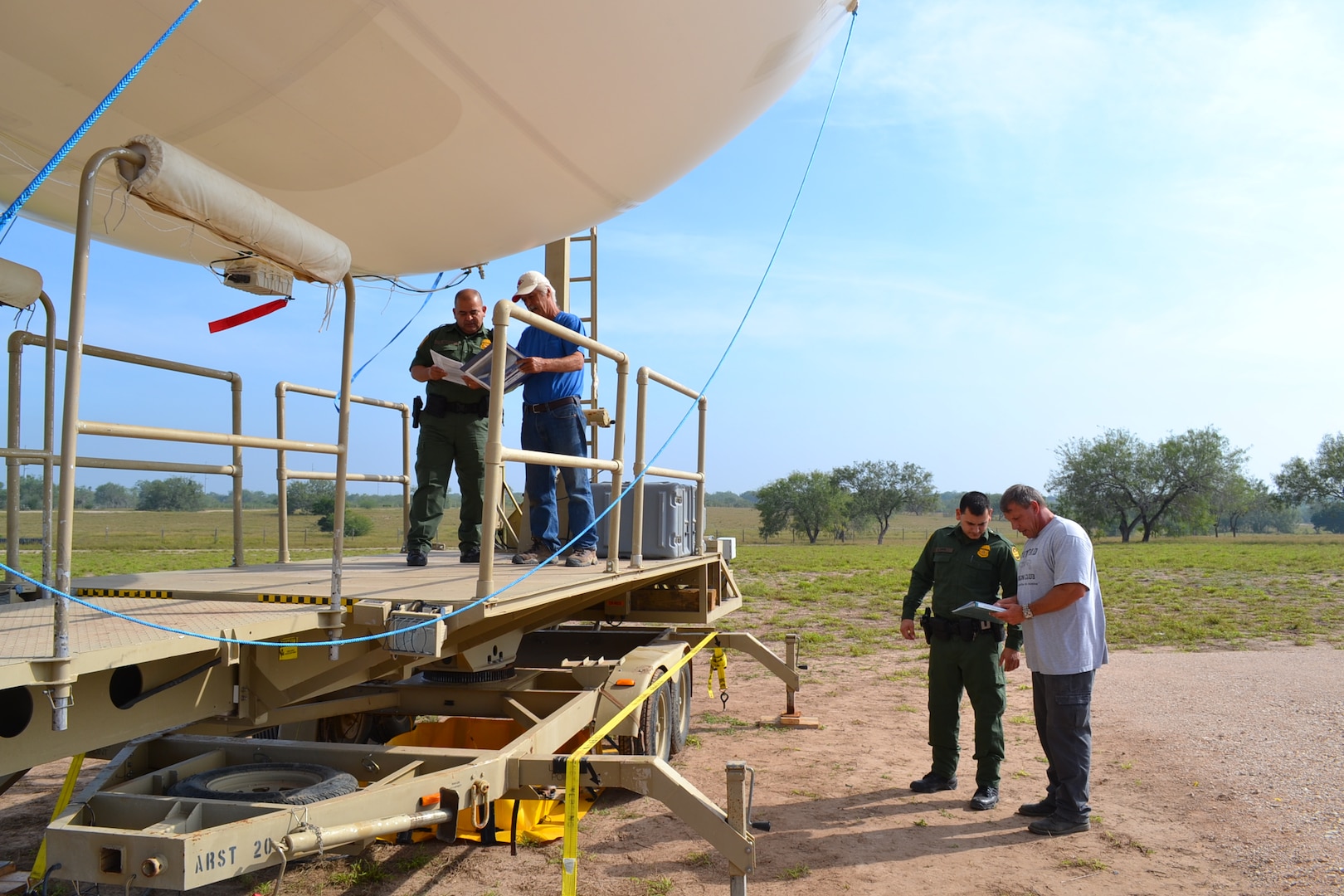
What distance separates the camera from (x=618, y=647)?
246 inches

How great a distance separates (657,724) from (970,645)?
1.95 m

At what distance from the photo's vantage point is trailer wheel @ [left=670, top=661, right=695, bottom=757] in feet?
19.6

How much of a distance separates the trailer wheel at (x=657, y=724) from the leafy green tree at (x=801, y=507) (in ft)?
256

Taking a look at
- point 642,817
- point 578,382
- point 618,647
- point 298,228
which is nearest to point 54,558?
point 298,228


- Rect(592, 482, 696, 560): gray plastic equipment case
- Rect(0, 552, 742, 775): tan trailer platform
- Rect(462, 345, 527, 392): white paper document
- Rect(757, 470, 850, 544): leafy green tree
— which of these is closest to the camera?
Rect(0, 552, 742, 775): tan trailer platform

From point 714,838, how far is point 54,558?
2.19 m

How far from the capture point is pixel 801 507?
85.6 m

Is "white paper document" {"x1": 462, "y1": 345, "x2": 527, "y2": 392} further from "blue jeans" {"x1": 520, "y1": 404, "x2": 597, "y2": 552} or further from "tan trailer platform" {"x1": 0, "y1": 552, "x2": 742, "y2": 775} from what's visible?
"tan trailer platform" {"x1": 0, "y1": 552, "x2": 742, "y2": 775}

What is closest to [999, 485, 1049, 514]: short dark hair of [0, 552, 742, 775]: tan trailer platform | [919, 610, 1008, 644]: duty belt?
[919, 610, 1008, 644]: duty belt

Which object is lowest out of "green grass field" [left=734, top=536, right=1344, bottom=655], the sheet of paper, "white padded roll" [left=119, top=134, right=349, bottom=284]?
"green grass field" [left=734, top=536, right=1344, bottom=655]

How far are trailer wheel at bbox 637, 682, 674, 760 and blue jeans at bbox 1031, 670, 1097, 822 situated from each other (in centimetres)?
219

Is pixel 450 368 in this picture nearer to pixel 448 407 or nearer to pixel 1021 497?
pixel 448 407

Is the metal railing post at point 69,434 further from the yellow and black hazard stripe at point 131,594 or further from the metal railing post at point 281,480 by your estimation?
the metal railing post at point 281,480

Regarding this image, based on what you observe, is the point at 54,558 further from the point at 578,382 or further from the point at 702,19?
the point at 702,19
